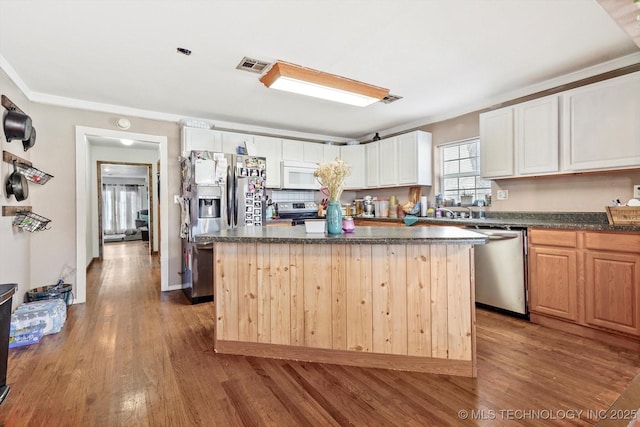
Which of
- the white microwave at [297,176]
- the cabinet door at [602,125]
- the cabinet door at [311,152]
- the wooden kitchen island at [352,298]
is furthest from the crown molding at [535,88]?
the wooden kitchen island at [352,298]

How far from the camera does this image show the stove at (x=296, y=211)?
16.0 feet

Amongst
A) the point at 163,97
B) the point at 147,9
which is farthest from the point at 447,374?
the point at 163,97

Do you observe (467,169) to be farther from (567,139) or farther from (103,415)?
(103,415)

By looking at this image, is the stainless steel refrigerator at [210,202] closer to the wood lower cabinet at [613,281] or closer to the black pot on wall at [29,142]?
the black pot on wall at [29,142]

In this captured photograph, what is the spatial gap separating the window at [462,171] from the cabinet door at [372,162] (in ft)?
3.36

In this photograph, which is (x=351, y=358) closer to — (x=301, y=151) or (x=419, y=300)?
(x=419, y=300)

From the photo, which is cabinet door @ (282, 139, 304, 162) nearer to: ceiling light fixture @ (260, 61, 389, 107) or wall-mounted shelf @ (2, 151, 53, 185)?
ceiling light fixture @ (260, 61, 389, 107)

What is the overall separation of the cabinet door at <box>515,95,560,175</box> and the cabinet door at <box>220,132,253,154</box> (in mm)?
3326

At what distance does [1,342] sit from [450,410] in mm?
2205

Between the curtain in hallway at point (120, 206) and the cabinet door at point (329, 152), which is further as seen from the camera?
the curtain in hallway at point (120, 206)

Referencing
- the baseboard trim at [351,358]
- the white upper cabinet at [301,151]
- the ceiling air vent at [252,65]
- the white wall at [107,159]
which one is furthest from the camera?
the white wall at [107,159]

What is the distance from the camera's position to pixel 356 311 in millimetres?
2154

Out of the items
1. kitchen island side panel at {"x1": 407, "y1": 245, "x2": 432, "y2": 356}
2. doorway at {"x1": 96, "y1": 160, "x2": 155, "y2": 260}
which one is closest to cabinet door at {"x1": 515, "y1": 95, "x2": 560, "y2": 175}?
kitchen island side panel at {"x1": 407, "y1": 245, "x2": 432, "y2": 356}

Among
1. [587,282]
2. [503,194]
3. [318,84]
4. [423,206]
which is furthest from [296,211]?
[587,282]
